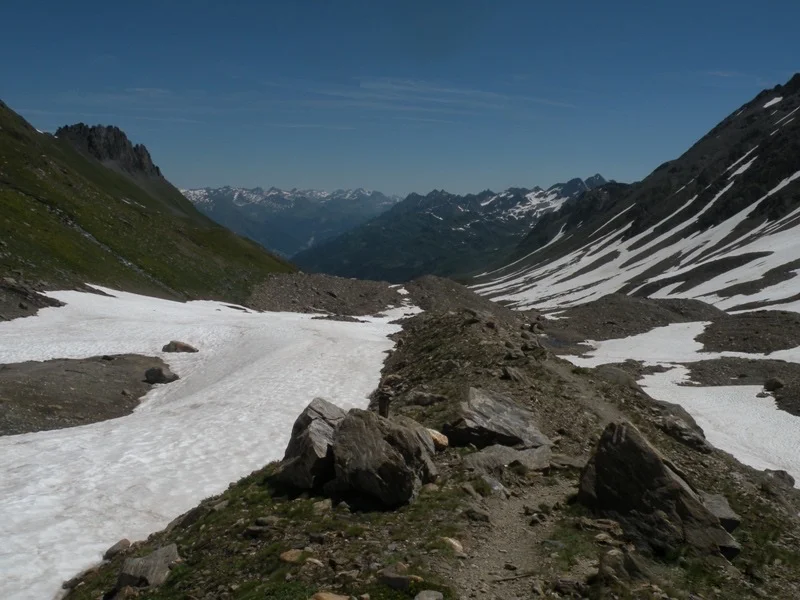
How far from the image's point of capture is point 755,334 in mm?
67125

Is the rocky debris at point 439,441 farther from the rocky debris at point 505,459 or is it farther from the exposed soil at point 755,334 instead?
the exposed soil at point 755,334

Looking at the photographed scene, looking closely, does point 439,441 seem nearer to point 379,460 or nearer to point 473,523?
point 379,460

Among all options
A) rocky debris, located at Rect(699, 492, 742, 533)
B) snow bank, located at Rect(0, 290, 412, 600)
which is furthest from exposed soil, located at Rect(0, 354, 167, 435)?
rocky debris, located at Rect(699, 492, 742, 533)

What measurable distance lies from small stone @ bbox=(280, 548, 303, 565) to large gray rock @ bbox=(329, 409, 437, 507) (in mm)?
2395

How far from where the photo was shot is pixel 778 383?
4603cm

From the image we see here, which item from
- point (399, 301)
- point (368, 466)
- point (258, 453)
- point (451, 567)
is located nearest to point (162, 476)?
point (258, 453)

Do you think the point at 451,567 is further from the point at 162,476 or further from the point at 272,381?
the point at 272,381

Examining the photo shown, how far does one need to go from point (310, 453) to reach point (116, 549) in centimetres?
566

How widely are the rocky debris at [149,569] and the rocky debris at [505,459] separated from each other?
23.1 feet

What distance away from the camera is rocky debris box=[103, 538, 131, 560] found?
1448cm

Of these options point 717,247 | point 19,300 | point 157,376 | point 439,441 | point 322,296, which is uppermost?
point 717,247

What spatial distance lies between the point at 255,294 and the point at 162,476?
58.6 m

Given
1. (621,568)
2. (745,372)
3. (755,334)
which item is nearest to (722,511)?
(621,568)

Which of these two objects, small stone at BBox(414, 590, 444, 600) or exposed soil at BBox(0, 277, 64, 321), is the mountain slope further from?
small stone at BBox(414, 590, 444, 600)
